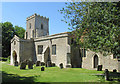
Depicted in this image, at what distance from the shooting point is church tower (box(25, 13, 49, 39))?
1393 inches

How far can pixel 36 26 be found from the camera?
35.6 meters

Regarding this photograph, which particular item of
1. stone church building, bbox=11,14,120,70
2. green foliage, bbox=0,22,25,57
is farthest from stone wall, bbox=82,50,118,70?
green foliage, bbox=0,22,25,57

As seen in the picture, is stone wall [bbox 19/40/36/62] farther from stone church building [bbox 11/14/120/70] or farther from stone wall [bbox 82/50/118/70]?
stone wall [bbox 82/50/118/70]

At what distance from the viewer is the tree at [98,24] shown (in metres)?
9.58

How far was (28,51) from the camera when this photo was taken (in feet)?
92.8

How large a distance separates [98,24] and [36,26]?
27.8 meters

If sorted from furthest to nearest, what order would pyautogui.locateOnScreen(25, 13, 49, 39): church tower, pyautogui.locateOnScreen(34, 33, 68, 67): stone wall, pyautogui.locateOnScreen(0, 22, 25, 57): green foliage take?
pyautogui.locateOnScreen(0, 22, 25, 57): green foliage, pyautogui.locateOnScreen(25, 13, 49, 39): church tower, pyautogui.locateOnScreen(34, 33, 68, 67): stone wall

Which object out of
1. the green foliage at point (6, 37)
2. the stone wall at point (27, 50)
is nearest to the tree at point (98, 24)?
the stone wall at point (27, 50)

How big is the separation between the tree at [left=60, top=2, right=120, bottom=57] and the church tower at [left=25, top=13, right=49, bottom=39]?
23904 millimetres

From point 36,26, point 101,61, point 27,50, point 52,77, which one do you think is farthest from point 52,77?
point 36,26

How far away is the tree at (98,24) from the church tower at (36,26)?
23.9 metres

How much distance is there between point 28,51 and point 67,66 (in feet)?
42.0

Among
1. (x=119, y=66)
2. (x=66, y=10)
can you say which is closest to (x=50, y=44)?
(x=66, y=10)

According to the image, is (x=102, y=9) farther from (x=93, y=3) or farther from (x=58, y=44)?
(x=58, y=44)
